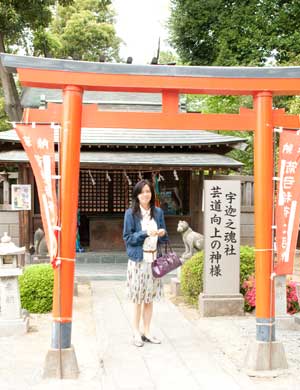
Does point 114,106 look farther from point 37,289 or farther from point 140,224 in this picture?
point 140,224

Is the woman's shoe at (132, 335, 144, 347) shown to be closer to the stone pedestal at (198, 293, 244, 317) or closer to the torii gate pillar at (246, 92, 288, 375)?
the torii gate pillar at (246, 92, 288, 375)

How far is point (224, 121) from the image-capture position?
553cm

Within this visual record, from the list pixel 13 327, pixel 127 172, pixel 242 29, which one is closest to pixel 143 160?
pixel 127 172

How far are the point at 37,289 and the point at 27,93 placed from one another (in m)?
12.7

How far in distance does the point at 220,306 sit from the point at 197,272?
0.82 meters

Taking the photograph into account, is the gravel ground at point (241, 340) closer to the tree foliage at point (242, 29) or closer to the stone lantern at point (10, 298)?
the stone lantern at point (10, 298)

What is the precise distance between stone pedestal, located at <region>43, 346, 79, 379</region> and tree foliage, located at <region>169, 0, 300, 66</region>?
63.8 feet

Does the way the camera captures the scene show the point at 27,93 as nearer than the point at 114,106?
No

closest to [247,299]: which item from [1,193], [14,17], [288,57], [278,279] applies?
[278,279]

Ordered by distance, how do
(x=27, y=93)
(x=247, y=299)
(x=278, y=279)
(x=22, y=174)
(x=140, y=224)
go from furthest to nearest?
(x=27, y=93)
(x=22, y=174)
(x=247, y=299)
(x=278, y=279)
(x=140, y=224)

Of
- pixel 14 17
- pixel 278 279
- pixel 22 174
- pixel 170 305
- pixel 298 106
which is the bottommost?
pixel 170 305

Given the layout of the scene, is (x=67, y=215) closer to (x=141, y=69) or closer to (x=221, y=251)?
(x=141, y=69)

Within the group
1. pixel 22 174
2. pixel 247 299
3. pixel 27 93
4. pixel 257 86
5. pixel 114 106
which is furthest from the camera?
pixel 27 93

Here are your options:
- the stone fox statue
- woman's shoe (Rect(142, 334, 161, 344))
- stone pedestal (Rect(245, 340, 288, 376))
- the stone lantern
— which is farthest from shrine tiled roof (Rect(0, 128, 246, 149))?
stone pedestal (Rect(245, 340, 288, 376))
